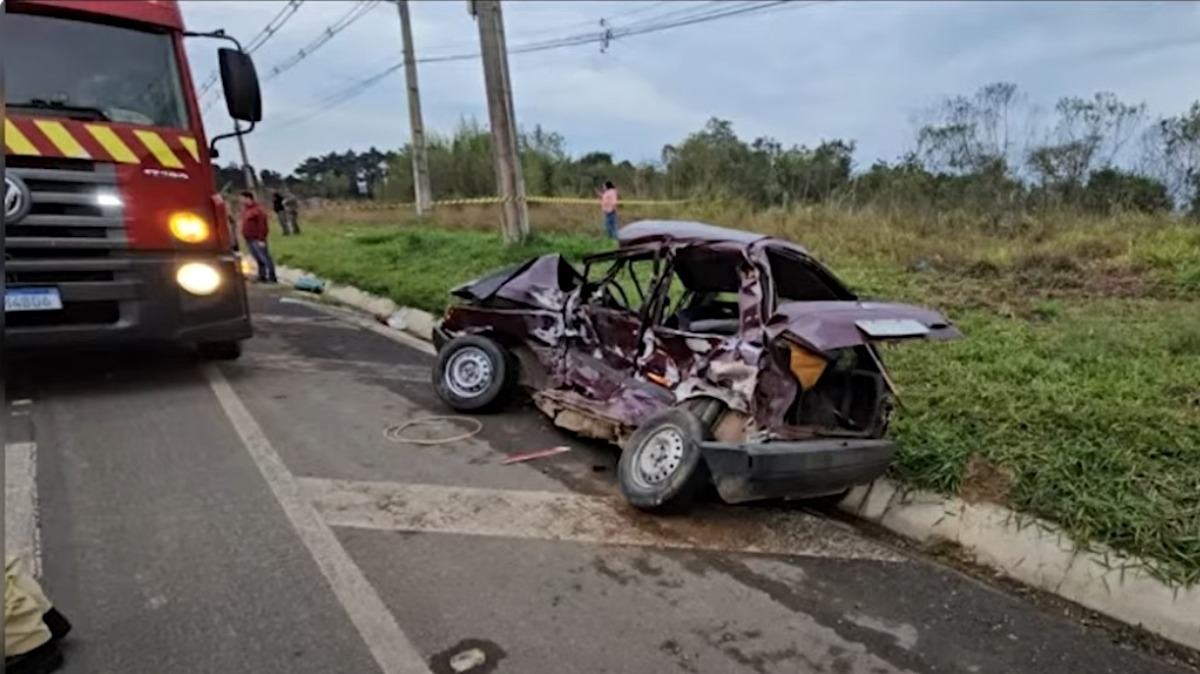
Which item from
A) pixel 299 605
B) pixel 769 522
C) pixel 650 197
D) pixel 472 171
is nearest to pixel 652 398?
pixel 769 522

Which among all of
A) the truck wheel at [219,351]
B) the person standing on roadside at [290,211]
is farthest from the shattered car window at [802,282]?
the person standing on roadside at [290,211]

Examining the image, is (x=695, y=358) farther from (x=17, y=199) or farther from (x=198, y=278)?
(x=17, y=199)

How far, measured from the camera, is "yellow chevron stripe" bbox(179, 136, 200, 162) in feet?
19.7

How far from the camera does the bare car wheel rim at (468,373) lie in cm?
607

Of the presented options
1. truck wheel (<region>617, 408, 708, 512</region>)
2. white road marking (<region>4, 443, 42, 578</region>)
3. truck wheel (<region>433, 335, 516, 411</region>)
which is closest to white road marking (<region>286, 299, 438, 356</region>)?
truck wheel (<region>433, 335, 516, 411</region>)

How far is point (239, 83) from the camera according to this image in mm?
6262

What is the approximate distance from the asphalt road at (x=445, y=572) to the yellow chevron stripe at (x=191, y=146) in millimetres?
1874

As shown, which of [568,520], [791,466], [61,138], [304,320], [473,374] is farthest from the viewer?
[304,320]

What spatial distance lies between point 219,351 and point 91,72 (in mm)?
2433

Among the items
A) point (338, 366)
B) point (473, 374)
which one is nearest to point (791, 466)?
point (473, 374)

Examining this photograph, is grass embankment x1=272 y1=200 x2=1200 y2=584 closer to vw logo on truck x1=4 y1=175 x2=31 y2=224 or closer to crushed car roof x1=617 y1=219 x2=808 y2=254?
crushed car roof x1=617 y1=219 x2=808 y2=254

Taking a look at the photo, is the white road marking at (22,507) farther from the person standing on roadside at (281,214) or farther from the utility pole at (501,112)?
the person standing on roadside at (281,214)

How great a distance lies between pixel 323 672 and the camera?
9.62ft

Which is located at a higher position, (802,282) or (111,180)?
(111,180)
